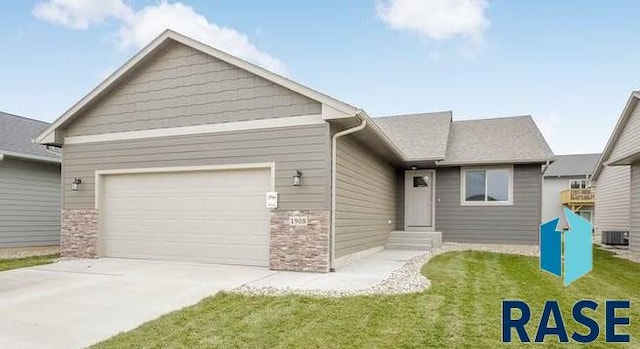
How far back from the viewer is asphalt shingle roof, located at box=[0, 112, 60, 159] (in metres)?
12.3

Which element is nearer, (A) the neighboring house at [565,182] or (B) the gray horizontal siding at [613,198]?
(B) the gray horizontal siding at [613,198]

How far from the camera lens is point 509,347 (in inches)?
150

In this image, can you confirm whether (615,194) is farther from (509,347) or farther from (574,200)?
(509,347)

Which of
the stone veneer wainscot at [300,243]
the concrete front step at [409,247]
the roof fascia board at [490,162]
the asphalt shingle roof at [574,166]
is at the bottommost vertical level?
the concrete front step at [409,247]

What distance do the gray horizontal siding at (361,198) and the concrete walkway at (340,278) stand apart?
615 mm

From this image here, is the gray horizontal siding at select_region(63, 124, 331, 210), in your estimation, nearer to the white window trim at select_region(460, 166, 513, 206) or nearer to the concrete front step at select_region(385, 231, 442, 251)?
the concrete front step at select_region(385, 231, 442, 251)

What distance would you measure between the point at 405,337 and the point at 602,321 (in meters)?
2.42

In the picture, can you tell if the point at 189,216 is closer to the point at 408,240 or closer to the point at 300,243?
the point at 300,243

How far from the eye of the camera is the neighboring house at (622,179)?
12.9 metres

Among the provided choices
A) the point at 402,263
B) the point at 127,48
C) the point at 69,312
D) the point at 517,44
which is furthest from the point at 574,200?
the point at 69,312

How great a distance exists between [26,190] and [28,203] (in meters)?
0.40

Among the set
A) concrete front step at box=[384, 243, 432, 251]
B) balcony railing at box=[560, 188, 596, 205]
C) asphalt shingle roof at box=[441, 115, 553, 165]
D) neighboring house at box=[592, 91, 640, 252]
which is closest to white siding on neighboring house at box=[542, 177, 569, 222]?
balcony railing at box=[560, 188, 596, 205]

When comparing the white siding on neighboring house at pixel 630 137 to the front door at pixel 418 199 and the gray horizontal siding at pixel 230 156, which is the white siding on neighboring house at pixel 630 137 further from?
the gray horizontal siding at pixel 230 156

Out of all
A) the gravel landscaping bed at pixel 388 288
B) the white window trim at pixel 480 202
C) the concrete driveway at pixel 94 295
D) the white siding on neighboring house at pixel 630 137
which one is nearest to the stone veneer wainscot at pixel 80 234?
the concrete driveway at pixel 94 295
